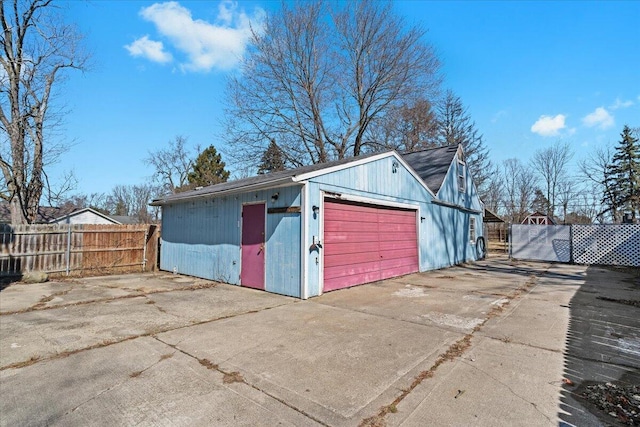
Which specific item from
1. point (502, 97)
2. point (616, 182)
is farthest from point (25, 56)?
point (616, 182)

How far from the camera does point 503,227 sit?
98.6 ft

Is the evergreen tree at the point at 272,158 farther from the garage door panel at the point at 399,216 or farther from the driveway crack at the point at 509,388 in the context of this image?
the driveway crack at the point at 509,388

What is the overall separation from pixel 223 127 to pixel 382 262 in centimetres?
1422

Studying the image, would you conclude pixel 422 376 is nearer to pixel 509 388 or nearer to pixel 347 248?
pixel 509 388

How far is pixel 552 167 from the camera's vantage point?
3197 cm

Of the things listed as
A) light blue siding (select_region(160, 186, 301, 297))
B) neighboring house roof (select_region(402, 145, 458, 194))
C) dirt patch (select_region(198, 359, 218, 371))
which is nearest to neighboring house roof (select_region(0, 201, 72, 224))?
light blue siding (select_region(160, 186, 301, 297))

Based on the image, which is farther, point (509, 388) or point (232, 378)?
point (232, 378)

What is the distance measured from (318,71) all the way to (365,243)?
15.1 meters

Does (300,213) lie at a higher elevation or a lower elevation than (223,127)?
lower

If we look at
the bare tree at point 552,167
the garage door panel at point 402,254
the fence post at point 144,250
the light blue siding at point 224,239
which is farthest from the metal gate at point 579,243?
the bare tree at point 552,167

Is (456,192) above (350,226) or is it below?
above

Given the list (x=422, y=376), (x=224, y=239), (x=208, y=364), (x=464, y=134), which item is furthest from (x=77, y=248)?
(x=464, y=134)

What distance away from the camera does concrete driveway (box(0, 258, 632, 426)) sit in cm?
234

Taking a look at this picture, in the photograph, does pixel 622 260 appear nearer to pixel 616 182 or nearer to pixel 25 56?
pixel 616 182
